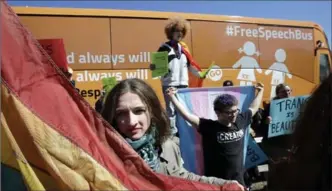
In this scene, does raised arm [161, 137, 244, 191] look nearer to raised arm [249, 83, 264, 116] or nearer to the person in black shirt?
the person in black shirt

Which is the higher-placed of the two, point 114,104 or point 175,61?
point 175,61

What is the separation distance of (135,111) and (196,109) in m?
2.49

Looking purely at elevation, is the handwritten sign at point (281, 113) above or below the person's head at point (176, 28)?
below

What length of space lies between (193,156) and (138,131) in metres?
2.13

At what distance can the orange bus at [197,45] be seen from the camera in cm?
732

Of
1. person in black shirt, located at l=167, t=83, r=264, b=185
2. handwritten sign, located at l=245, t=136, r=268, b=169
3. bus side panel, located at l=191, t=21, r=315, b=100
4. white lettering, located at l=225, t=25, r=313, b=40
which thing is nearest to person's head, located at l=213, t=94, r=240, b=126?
person in black shirt, located at l=167, t=83, r=264, b=185

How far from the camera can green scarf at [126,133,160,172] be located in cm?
236

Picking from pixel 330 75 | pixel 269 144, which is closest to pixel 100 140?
pixel 330 75

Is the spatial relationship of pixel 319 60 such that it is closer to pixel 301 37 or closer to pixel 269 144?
pixel 301 37

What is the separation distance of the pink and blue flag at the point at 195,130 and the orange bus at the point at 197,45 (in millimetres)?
1728

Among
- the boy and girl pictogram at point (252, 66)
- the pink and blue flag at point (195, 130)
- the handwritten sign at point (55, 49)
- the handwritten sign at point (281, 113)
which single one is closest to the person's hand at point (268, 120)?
the handwritten sign at point (281, 113)

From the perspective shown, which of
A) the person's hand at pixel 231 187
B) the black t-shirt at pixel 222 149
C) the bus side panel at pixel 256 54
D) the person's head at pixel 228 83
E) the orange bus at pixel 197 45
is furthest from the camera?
the bus side panel at pixel 256 54

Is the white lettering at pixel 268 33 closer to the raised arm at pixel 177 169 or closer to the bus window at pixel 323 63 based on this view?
the bus window at pixel 323 63

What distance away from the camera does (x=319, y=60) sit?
10.5 m
